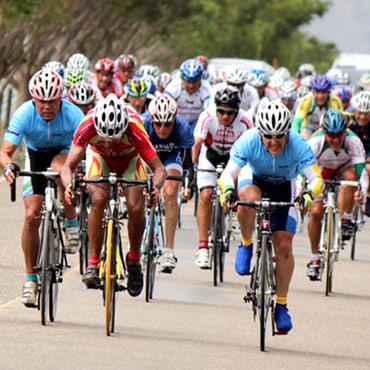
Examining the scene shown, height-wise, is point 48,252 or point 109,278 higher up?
point 48,252

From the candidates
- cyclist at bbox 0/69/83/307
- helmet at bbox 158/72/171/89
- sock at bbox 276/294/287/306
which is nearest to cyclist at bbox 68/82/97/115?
cyclist at bbox 0/69/83/307

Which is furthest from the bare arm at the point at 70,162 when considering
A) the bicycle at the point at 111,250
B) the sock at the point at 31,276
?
the sock at the point at 31,276

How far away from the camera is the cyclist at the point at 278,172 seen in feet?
36.8

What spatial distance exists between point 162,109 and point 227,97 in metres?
1.01

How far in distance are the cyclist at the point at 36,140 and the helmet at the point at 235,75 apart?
727cm

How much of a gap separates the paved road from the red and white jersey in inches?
51.0

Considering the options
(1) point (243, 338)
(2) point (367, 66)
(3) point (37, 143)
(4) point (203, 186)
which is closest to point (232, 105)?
(4) point (203, 186)

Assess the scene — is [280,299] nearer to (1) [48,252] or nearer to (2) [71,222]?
(1) [48,252]

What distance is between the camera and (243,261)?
1241cm

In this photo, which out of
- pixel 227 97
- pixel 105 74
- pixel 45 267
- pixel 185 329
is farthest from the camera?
pixel 105 74

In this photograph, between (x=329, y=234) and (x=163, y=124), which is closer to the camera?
(x=329, y=234)

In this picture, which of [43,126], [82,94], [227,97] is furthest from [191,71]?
[43,126]

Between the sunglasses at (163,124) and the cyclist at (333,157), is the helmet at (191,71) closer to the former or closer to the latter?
the cyclist at (333,157)

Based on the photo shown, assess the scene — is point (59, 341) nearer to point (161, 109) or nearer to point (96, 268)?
point (96, 268)
